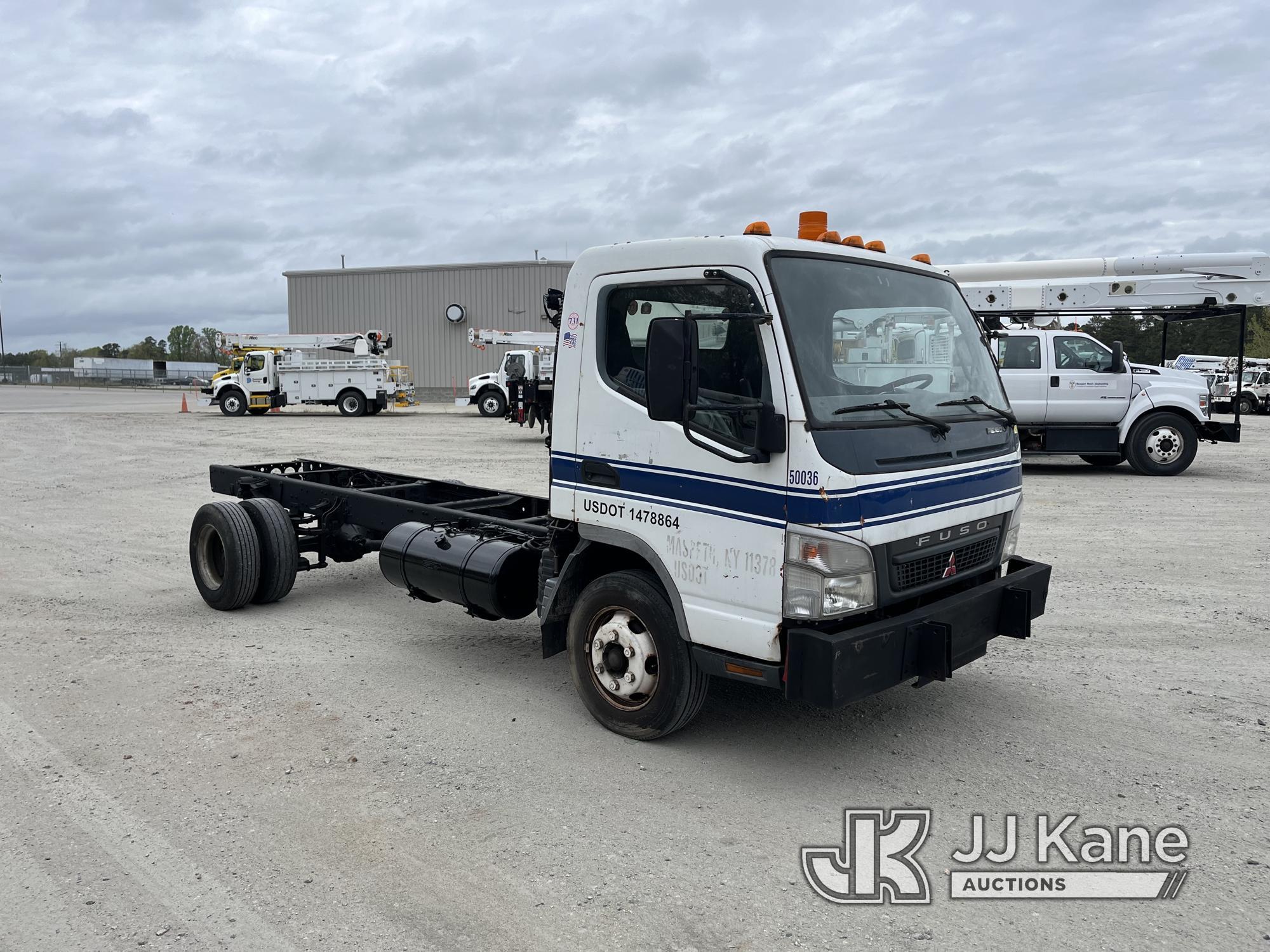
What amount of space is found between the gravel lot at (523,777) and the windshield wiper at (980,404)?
5.20ft

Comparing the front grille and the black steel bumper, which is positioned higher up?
the front grille

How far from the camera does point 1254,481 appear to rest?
14.2 m

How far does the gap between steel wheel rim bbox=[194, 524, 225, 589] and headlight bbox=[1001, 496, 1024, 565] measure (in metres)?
5.56

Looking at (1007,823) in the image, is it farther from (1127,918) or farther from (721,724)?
(721,724)

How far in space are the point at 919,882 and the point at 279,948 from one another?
2.25 metres

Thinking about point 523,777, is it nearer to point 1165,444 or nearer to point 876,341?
point 876,341

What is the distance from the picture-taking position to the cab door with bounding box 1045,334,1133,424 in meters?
14.4

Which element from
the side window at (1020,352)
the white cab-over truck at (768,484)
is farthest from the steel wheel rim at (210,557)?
the side window at (1020,352)

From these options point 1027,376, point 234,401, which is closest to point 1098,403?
point 1027,376

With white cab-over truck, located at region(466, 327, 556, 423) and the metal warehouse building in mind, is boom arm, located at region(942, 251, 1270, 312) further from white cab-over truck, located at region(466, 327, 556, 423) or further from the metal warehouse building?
the metal warehouse building

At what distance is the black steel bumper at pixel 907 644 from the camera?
3768mm

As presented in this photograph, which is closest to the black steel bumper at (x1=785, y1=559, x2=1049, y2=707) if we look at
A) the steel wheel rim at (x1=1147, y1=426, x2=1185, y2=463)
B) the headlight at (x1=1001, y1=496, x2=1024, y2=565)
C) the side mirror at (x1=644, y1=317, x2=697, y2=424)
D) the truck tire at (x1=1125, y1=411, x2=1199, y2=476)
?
the headlight at (x1=1001, y1=496, x2=1024, y2=565)

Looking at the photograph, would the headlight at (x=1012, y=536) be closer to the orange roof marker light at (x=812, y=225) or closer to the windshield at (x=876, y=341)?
the windshield at (x=876, y=341)

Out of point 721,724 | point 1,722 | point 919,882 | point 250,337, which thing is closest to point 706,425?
point 721,724
